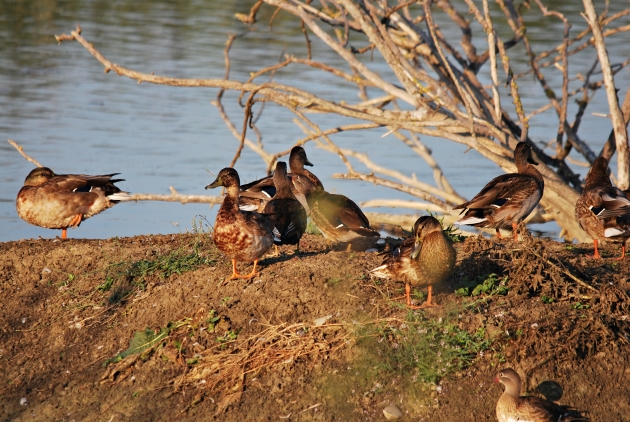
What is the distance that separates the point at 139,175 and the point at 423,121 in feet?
17.3

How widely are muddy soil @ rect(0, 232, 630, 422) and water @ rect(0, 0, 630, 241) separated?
3.50 metres

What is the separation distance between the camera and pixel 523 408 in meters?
4.94

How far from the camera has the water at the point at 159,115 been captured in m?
13.0

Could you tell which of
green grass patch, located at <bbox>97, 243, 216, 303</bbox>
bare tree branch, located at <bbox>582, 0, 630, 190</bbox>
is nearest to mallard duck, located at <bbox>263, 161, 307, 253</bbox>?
green grass patch, located at <bbox>97, 243, 216, 303</bbox>

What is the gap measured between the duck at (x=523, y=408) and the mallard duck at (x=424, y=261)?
1.14 metres

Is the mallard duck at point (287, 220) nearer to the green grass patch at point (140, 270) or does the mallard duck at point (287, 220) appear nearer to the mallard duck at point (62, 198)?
the green grass patch at point (140, 270)

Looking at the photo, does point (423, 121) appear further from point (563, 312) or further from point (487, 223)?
point (563, 312)

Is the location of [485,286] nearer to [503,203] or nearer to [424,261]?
[424,261]

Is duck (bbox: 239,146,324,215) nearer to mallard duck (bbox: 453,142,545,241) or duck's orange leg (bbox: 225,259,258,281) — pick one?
mallard duck (bbox: 453,142,545,241)

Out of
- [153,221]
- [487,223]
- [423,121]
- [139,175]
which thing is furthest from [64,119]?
[487,223]

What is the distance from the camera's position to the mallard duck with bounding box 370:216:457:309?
6051mm

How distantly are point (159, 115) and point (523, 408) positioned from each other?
13.2m

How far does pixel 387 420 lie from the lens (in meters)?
5.31

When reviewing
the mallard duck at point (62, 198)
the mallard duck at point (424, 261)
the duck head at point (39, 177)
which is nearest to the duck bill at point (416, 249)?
the mallard duck at point (424, 261)
